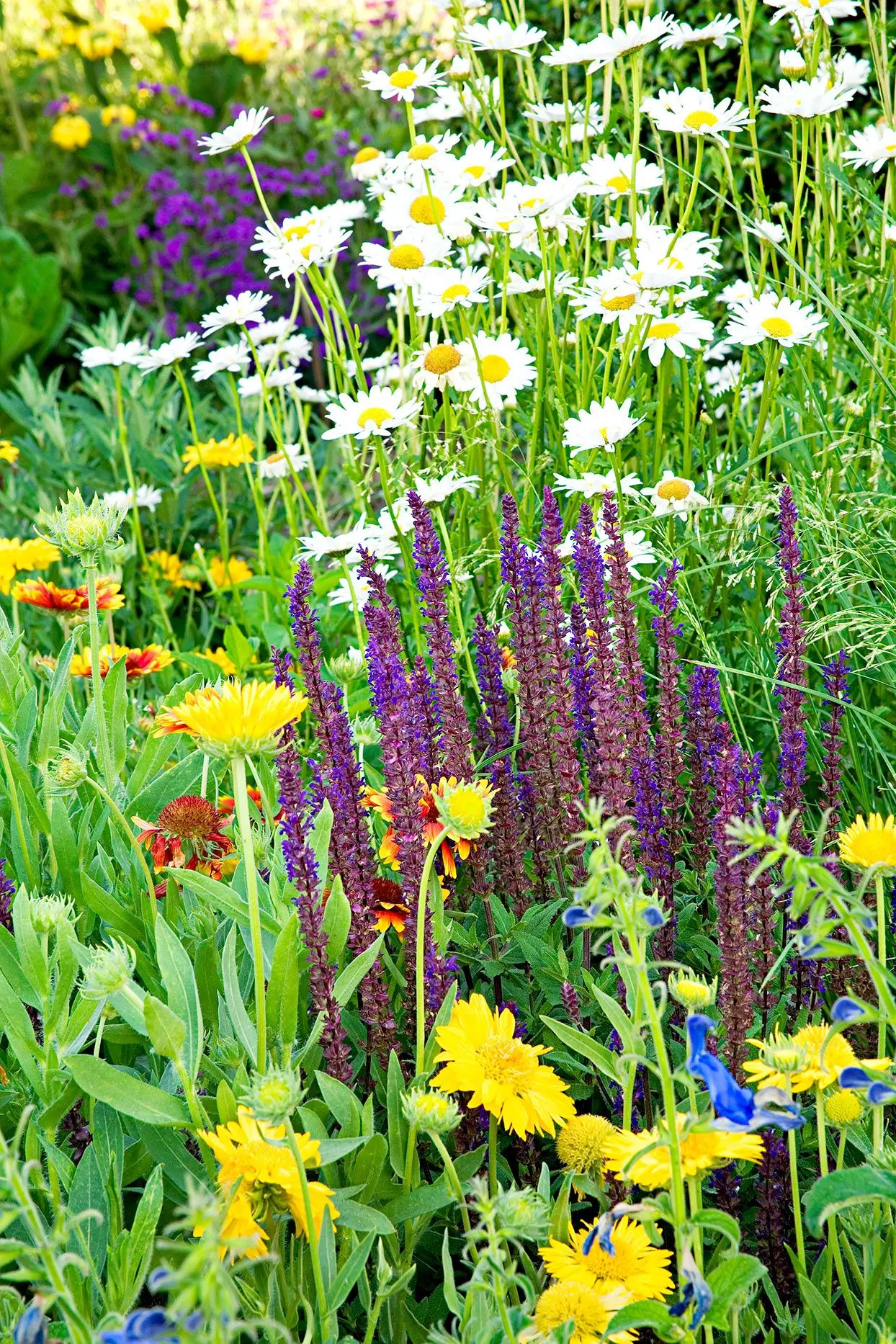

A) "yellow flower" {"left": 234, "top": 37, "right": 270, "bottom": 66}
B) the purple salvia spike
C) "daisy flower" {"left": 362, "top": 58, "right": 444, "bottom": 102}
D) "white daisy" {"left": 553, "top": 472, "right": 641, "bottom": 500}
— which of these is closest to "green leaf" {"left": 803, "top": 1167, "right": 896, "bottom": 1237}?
the purple salvia spike

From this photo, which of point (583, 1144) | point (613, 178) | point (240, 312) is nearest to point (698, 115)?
point (613, 178)

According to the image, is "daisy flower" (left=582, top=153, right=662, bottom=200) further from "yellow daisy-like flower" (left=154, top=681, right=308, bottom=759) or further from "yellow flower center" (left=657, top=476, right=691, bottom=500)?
"yellow daisy-like flower" (left=154, top=681, right=308, bottom=759)

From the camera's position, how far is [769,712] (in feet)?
7.16

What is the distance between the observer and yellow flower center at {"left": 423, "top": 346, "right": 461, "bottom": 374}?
2344 mm

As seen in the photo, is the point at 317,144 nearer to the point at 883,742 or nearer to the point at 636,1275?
the point at 883,742

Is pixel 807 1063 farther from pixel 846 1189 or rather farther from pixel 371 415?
pixel 371 415

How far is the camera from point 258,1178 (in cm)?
109

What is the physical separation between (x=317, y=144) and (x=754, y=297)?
4198 mm

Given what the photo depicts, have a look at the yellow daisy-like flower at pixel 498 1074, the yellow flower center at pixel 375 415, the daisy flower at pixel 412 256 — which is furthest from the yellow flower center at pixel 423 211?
the yellow daisy-like flower at pixel 498 1074

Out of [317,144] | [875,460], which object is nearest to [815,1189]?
[875,460]

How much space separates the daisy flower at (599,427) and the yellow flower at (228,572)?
120 centimetres

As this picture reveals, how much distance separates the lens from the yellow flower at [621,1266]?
3.77ft

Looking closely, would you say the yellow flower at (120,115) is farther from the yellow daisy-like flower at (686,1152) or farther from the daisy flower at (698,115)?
the yellow daisy-like flower at (686,1152)

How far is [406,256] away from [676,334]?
0.49 m
